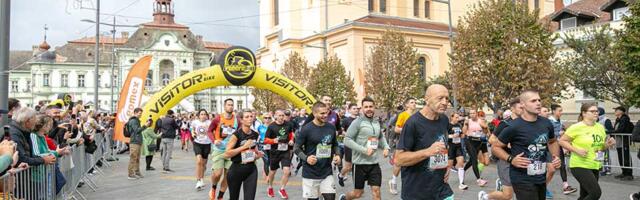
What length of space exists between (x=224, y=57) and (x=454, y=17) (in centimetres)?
4517

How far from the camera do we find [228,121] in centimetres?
1121

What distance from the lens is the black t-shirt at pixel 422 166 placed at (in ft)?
17.2

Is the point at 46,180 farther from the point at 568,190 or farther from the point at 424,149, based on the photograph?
the point at 568,190

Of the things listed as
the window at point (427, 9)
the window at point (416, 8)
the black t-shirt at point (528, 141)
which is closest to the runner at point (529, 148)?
the black t-shirt at point (528, 141)

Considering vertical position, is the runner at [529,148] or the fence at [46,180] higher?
the runner at [529,148]

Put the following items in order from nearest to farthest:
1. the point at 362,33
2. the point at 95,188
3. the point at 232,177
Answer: the point at 232,177
the point at 95,188
the point at 362,33

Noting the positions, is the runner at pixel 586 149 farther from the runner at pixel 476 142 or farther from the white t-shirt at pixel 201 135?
the white t-shirt at pixel 201 135

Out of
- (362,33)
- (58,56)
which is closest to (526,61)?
(362,33)

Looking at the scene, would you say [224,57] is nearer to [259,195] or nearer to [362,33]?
[259,195]

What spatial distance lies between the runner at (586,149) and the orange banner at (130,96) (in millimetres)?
15994

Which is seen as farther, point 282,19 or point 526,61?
point 282,19

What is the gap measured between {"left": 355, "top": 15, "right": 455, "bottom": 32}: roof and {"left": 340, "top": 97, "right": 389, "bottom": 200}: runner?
41.8 m

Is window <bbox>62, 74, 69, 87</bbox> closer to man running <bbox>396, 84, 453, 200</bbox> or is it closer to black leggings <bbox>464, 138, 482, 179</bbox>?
black leggings <bbox>464, 138, 482, 179</bbox>

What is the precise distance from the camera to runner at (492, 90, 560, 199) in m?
5.88
